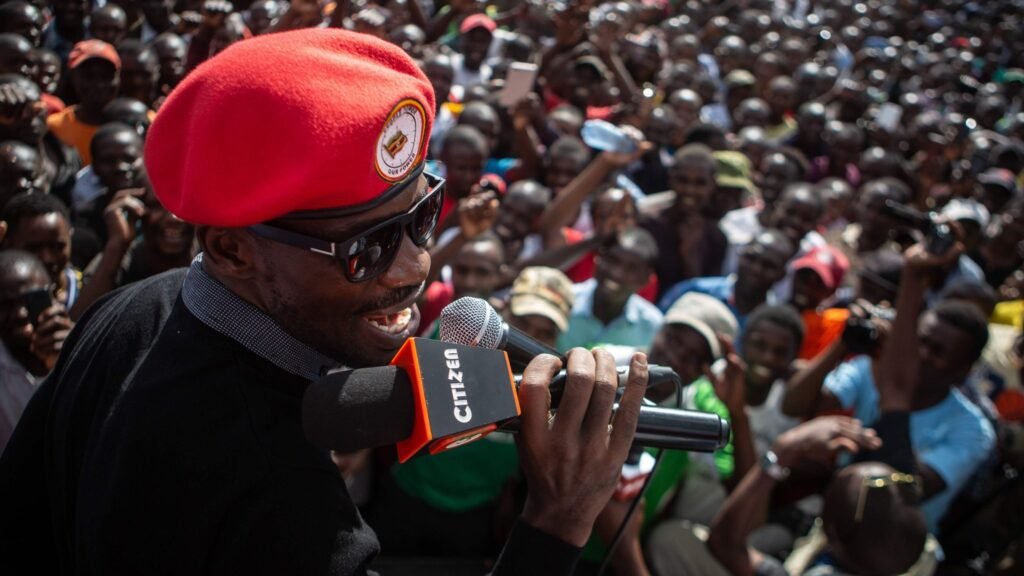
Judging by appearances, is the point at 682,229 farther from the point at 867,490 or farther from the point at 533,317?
the point at 867,490

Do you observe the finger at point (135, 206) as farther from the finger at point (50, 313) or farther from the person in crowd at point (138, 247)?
the finger at point (50, 313)

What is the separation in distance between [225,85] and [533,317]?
2.39 m

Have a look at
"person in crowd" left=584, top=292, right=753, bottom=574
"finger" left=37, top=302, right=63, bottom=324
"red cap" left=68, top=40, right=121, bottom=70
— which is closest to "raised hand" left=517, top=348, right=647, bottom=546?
"person in crowd" left=584, top=292, right=753, bottom=574

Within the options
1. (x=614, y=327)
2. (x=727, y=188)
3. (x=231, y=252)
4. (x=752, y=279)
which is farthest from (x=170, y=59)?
(x=231, y=252)

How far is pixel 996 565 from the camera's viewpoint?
330 cm

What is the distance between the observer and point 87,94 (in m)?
5.36

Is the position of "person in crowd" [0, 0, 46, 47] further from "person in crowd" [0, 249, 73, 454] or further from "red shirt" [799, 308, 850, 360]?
"red shirt" [799, 308, 850, 360]

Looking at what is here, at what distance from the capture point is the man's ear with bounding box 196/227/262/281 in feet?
4.01

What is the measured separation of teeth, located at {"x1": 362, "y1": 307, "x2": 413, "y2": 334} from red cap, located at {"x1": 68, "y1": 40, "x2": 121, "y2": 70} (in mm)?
4845

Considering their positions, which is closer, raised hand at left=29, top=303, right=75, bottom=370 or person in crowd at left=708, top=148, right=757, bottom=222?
raised hand at left=29, top=303, right=75, bottom=370

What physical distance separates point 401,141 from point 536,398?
15.8 inches

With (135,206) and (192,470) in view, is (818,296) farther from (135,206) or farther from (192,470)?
(192,470)

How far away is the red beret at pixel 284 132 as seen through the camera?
43.8 inches

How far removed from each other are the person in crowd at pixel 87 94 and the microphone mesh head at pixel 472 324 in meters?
4.64
